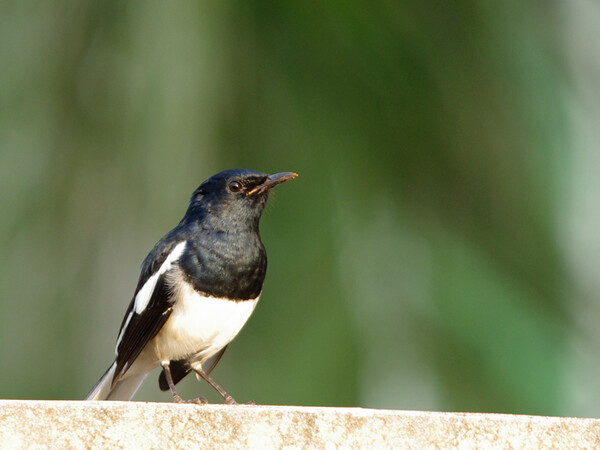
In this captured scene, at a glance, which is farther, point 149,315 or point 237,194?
point 237,194

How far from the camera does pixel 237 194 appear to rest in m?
4.36

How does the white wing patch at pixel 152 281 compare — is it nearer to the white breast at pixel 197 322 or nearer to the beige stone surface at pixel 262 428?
the white breast at pixel 197 322

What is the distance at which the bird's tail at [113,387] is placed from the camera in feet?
14.8

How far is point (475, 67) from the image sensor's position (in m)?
6.62

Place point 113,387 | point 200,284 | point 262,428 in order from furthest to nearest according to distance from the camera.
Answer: point 113,387 < point 200,284 < point 262,428

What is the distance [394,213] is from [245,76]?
132 cm

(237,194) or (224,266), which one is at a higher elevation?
(237,194)

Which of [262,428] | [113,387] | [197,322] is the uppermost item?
[262,428]

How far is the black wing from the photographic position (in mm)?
4148

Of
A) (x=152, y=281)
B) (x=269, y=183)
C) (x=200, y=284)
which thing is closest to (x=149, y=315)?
(x=152, y=281)

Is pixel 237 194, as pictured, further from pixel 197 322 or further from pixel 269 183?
pixel 197 322

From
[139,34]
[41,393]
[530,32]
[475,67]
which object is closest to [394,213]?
[475,67]

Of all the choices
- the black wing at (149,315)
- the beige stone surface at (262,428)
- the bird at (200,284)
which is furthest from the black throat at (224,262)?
the beige stone surface at (262,428)

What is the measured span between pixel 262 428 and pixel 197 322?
5.47ft
